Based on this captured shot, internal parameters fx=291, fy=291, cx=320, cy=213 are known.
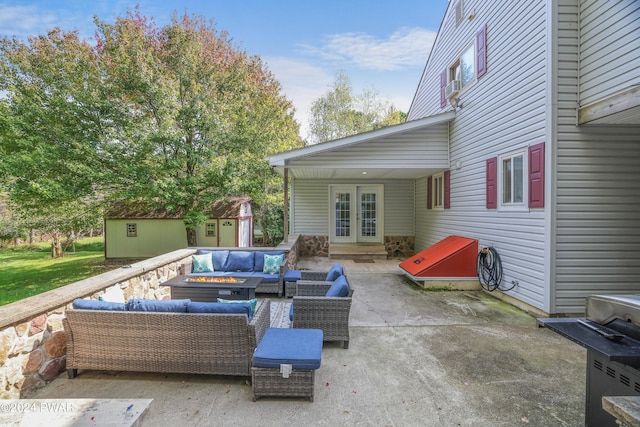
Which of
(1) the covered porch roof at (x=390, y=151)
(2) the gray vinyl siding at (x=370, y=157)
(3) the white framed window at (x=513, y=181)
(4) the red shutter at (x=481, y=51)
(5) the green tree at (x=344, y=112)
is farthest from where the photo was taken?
(5) the green tree at (x=344, y=112)

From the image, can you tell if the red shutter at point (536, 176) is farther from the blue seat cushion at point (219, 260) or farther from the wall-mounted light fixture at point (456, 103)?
the blue seat cushion at point (219, 260)

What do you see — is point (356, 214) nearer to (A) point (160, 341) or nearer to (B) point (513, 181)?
(B) point (513, 181)

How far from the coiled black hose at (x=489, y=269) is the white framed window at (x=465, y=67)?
382 centimetres

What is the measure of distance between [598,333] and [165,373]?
3.56m

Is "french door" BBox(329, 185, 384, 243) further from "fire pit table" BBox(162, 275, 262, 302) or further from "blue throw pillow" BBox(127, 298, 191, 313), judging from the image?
"blue throw pillow" BBox(127, 298, 191, 313)

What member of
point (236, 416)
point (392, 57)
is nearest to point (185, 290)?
point (236, 416)

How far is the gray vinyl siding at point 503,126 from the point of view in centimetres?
448

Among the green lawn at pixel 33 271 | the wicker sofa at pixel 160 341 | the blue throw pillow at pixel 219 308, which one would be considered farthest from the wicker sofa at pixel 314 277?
the green lawn at pixel 33 271

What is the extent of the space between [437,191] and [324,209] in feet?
12.0

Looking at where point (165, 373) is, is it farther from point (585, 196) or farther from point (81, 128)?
point (81, 128)

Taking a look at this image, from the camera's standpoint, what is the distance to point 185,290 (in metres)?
4.62

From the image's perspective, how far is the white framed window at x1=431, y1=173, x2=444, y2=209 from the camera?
817 centimetres

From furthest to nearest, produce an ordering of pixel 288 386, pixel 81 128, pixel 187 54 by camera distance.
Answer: pixel 187 54
pixel 81 128
pixel 288 386

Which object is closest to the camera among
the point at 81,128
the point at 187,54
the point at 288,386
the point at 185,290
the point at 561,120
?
the point at 288,386
